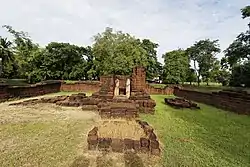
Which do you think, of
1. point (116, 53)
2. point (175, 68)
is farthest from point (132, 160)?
point (175, 68)

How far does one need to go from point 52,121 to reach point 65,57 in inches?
1158

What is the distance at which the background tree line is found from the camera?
1257 inches

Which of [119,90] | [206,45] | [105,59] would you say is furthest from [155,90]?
[206,45]

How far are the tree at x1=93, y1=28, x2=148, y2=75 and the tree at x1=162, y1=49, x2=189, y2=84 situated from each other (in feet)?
15.0

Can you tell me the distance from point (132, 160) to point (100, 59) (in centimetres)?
2988

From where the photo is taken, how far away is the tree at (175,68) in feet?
117

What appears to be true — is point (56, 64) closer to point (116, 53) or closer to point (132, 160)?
point (116, 53)

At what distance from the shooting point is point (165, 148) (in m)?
4.66

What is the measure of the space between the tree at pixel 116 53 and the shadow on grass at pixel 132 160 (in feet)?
86.0

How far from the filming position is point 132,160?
3891 mm

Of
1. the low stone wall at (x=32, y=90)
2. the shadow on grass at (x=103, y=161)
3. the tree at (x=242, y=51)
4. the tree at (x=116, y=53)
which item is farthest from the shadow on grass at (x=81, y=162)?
the tree at (x=116, y=53)

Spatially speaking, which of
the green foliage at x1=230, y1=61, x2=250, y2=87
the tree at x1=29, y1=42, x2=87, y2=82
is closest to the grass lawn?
the green foliage at x1=230, y1=61, x2=250, y2=87

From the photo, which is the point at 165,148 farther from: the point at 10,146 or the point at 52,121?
the point at 52,121

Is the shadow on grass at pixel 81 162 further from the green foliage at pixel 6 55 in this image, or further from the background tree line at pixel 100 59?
the green foliage at pixel 6 55
